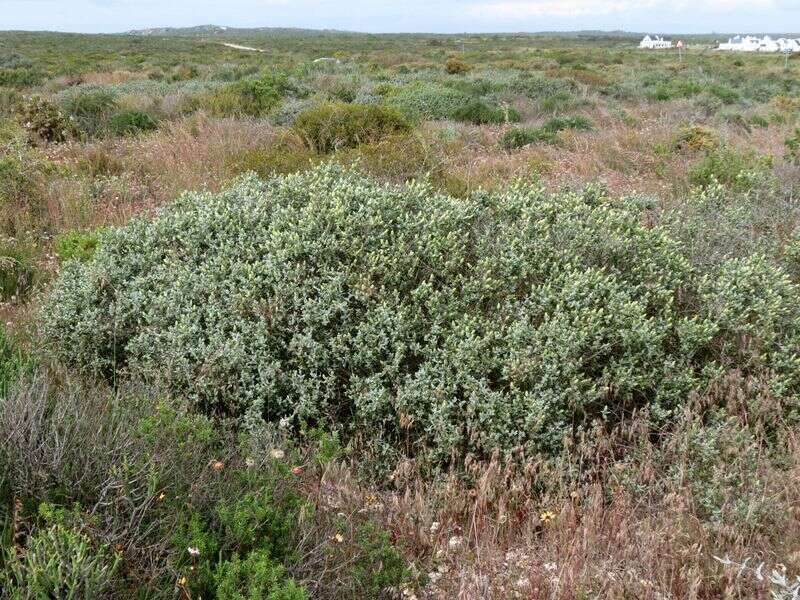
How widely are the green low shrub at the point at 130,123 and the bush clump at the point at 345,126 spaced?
356 centimetres

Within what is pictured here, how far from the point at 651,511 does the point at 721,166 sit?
5.87 m

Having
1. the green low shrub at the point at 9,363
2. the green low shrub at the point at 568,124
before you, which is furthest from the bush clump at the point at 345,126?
the green low shrub at the point at 9,363

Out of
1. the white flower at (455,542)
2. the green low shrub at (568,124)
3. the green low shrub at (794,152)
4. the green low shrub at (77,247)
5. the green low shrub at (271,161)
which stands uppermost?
the green low shrub at (568,124)

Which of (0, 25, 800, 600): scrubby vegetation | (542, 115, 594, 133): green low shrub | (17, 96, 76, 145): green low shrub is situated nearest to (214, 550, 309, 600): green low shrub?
(0, 25, 800, 600): scrubby vegetation

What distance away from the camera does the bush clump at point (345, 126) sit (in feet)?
28.4

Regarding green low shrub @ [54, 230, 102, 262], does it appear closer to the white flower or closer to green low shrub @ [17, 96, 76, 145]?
the white flower

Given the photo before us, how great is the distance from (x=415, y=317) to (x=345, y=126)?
20.1ft

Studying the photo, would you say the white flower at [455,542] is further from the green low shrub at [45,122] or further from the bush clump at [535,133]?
the green low shrub at [45,122]

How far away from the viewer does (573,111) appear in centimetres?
1485

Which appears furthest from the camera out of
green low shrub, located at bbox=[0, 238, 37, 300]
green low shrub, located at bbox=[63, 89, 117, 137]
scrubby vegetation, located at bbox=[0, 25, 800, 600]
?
green low shrub, located at bbox=[63, 89, 117, 137]

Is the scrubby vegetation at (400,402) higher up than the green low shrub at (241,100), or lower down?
lower down

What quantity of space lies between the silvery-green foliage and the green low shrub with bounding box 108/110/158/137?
8.06 metres

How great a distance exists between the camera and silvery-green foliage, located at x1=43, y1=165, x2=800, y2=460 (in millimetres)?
3100

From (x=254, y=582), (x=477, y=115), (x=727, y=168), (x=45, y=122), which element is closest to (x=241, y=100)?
(x=45, y=122)
